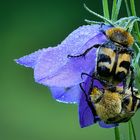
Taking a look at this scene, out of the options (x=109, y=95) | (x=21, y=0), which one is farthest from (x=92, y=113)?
(x=21, y=0)

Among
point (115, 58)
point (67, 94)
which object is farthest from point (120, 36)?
point (67, 94)

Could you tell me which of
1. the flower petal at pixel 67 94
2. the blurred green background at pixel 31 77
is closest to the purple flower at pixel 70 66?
the flower petal at pixel 67 94

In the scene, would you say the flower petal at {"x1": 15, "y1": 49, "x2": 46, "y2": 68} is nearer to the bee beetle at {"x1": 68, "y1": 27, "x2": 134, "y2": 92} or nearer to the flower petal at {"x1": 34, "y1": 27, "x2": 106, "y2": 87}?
the flower petal at {"x1": 34, "y1": 27, "x2": 106, "y2": 87}

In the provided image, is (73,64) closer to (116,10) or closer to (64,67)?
(64,67)

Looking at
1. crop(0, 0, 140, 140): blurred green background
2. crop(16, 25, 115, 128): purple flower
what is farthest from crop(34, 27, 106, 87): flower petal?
crop(0, 0, 140, 140): blurred green background

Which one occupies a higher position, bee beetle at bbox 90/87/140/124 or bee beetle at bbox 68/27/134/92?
bee beetle at bbox 68/27/134/92

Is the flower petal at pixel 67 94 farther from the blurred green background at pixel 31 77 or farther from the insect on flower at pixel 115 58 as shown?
the blurred green background at pixel 31 77

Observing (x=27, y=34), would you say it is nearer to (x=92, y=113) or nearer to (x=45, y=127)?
(x=45, y=127)

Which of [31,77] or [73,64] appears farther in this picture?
[31,77]
